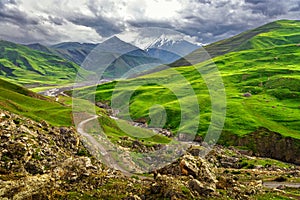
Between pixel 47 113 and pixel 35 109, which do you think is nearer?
pixel 47 113

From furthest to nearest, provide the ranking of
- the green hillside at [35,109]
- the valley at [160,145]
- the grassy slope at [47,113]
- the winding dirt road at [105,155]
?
1. the grassy slope at [47,113]
2. the green hillside at [35,109]
3. the winding dirt road at [105,155]
4. the valley at [160,145]

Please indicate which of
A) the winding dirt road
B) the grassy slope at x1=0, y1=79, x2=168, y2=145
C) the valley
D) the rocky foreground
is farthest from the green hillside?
the rocky foreground

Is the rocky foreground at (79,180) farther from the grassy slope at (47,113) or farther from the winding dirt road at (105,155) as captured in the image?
the grassy slope at (47,113)

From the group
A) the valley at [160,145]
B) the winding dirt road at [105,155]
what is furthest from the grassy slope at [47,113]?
the winding dirt road at [105,155]

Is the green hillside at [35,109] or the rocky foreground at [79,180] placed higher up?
the rocky foreground at [79,180]

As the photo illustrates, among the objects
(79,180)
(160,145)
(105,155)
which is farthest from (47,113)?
(79,180)

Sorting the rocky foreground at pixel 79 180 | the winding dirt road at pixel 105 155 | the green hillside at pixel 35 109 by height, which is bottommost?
the winding dirt road at pixel 105 155

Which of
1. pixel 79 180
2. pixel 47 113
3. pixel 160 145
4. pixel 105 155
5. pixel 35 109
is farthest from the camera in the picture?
pixel 35 109

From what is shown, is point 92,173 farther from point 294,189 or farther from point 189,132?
point 189,132

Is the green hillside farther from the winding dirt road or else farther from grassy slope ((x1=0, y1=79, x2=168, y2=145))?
the winding dirt road

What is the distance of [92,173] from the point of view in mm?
41250

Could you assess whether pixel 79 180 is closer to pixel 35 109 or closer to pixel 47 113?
pixel 47 113

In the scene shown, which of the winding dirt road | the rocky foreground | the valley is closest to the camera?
the rocky foreground

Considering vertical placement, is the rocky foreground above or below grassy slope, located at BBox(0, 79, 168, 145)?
above
